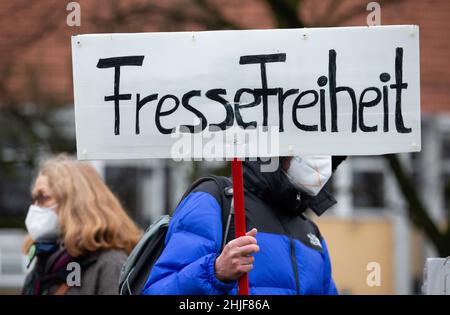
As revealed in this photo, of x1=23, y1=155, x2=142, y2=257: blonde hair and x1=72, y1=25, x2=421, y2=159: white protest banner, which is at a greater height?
x1=72, y1=25, x2=421, y2=159: white protest banner

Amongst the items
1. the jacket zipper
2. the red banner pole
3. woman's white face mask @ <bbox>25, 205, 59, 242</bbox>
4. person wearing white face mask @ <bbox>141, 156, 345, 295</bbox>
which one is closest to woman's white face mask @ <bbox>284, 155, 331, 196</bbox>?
person wearing white face mask @ <bbox>141, 156, 345, 295</bbox>

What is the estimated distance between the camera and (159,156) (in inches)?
129

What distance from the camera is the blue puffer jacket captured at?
3289mm

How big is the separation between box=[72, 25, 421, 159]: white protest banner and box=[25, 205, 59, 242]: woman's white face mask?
4.56 feet

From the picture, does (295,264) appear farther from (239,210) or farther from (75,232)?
(75,232)

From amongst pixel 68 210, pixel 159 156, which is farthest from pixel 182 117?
pixel 68 210

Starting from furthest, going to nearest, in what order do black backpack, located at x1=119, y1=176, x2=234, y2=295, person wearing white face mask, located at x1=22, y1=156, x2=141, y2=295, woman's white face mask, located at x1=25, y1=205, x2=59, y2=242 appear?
woman's white face mask, located at x1=25, y1=205, x2=59, y2=242, person wearing white face mask, located at x1=22, y1=156, x2=141, y2=295, black backpack, located at x1=119, y1=176, x2=234, y2=295

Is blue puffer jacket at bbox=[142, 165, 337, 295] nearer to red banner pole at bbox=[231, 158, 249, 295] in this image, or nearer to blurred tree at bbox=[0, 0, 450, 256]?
red banner pole at bbox=[231, 158, 249, 295]

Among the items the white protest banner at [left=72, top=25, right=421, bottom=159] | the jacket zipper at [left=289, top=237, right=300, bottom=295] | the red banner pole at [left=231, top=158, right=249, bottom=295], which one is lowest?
the jacket zipper at [left=289, top=237, right=300, bottom=295]

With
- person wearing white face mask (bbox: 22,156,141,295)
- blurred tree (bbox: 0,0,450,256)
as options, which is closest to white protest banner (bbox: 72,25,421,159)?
person wearing white face mask (bbox: 22,156,141,295)

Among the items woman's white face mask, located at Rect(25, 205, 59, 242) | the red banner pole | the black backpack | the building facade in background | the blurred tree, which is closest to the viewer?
the red banner pole

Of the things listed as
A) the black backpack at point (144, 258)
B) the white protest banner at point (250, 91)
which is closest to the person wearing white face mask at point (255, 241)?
the black backpack at point (144, 258)

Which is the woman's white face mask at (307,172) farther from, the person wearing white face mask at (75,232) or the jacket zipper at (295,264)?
the person wearing white face mask at (75,232)

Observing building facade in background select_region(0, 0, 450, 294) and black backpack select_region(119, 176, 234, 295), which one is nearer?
black backpack select_region(119, 176, 234, 295)
